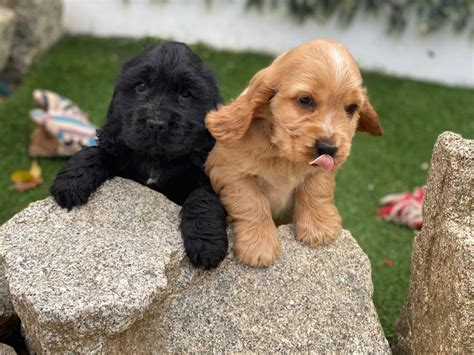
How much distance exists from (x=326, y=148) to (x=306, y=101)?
0.23 metres

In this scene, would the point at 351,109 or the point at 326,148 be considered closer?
the point at 326,148

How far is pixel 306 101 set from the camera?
2.47 meters

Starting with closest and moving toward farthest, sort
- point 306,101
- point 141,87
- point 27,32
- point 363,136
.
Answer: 1. point 306,101
2. point 141,87
3. point 363,136
4. point 27,32

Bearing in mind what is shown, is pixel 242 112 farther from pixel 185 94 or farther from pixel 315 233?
pixel 315 233

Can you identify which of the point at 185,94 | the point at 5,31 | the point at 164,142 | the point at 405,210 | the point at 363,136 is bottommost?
the point at 363,136

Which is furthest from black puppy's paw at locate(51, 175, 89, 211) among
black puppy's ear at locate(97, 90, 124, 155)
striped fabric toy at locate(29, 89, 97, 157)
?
striped fabric toy at locate(29, 89, 97, 157)

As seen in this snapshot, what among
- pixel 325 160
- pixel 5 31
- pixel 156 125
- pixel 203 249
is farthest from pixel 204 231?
pixel 5 31

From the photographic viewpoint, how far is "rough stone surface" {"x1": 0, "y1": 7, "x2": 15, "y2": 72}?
6375 mm

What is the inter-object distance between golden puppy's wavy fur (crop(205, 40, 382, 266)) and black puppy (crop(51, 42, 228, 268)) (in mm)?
118

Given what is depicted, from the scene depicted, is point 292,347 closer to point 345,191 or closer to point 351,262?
point 351,262

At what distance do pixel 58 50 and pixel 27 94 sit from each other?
3.67ft

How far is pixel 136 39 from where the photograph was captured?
791 centimetres

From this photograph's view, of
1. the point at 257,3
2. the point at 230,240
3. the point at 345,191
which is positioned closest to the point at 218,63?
the point at 257,3

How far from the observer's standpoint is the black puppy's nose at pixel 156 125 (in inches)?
104
